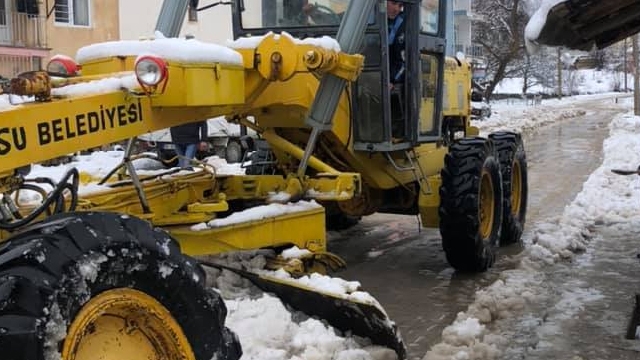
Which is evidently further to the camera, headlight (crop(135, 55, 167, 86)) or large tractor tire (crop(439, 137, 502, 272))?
large tractor tire (crop(439, 137, 502, 272))

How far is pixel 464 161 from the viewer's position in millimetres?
7270

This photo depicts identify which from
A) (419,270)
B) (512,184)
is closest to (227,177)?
(419,270)

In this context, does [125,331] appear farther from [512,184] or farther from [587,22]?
[512,184]

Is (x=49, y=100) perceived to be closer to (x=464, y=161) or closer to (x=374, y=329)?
(x=374, y=329)

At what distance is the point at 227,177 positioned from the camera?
6.27 m

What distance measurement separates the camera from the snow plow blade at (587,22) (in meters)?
5.41

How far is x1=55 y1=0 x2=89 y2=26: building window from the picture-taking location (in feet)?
80.0

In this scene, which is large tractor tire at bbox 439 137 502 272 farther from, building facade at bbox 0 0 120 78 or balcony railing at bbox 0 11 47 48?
balcony railing at bbox 0 11 47 48

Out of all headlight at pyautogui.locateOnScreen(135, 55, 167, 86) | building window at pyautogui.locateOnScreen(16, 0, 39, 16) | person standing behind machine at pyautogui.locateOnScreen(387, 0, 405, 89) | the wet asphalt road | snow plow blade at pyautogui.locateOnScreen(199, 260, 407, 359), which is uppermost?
building window at pyautogui.locateOnScreen(16, 0, 39, 16)

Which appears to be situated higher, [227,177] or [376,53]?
[376,53]

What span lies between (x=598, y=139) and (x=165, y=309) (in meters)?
20.4

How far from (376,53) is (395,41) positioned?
38cm

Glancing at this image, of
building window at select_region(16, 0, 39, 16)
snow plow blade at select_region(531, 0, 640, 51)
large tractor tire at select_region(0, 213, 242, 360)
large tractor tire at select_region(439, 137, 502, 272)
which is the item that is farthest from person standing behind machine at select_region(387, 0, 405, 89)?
building window at select_region(16, 0, 39, 16)

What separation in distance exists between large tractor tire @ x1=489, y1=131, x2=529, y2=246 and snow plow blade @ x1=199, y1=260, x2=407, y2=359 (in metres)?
3.70
